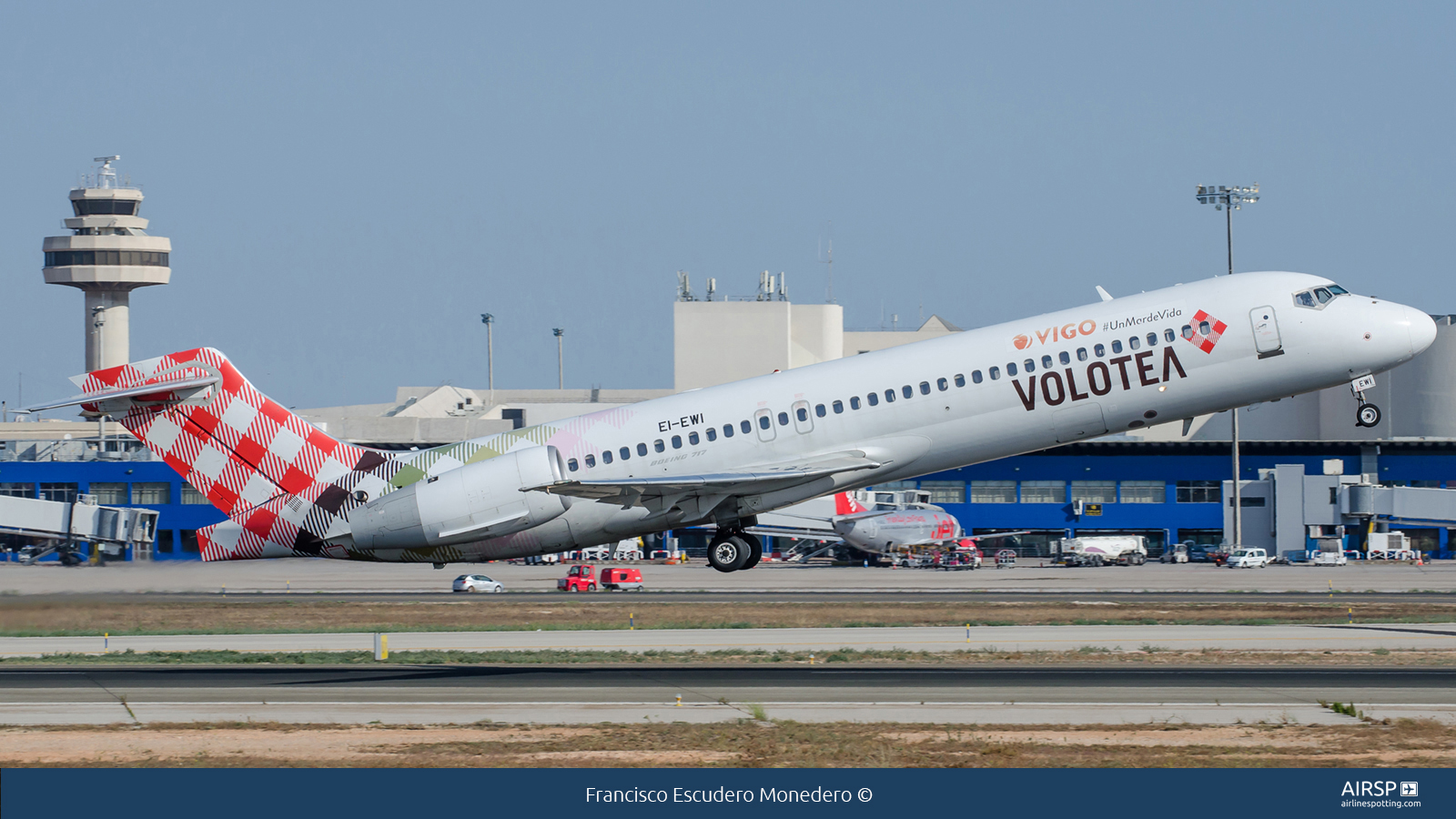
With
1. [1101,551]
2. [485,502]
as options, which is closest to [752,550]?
[485,502]

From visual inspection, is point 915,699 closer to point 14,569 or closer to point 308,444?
point 308,444

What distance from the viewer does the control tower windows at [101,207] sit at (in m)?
193

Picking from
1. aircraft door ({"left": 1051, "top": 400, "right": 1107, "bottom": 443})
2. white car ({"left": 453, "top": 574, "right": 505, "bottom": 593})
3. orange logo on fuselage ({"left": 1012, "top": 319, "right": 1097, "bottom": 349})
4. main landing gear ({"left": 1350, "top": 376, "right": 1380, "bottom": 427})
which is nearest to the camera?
orange logo on fuselage ({"left": 1012, "top": 319, "right": 1097, "bottom": 349})

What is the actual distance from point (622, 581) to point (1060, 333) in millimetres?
47266

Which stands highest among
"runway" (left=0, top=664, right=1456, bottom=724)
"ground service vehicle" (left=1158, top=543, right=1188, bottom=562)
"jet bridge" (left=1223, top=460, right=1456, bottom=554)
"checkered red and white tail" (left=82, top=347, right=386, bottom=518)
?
"checkered red and white tail" (left=82, top=347, right=386, bottom=518)

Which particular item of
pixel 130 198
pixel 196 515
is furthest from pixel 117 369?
pixel 130 198

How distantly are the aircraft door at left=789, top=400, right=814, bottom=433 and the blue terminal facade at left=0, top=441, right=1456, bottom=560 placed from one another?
89.1 meters

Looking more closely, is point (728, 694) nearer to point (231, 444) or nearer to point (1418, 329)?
point (231, 444)

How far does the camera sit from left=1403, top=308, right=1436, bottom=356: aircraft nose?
3772 centimetres

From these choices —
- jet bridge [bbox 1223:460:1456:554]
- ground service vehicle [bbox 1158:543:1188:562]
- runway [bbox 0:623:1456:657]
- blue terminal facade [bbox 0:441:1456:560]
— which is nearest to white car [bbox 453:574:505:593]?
runway [bbox 0:623:1456:657]

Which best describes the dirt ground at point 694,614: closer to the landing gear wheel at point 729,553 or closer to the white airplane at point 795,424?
the white airplane at point 795,424

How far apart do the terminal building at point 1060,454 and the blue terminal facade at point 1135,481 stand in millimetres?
109

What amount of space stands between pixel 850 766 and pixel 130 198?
186133mm

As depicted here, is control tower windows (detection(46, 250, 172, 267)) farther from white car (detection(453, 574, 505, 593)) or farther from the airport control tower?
white car (detection(453, 574, 505, 593))
